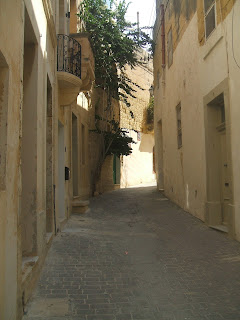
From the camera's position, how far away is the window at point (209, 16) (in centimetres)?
748

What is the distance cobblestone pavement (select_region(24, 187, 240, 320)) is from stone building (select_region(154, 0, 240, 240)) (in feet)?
2.93

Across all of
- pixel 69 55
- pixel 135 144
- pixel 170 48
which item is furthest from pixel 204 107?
pixel 135 144

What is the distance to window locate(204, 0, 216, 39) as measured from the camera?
7.48m

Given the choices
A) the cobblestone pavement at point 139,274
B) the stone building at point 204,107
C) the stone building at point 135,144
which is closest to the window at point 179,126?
the stone building at point 204,107

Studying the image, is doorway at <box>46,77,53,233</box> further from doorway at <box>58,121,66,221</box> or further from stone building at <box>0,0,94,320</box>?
doorway at <box>58,121,66,221</box>

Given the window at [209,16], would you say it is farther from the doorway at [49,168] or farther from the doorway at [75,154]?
the doorway at [75,154]

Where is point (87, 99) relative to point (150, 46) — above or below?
below

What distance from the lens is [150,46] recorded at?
15938 millimetres

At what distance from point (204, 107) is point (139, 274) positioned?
4.84 meters

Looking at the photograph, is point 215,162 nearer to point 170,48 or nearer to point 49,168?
point 49,168

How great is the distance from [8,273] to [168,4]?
1192 cm

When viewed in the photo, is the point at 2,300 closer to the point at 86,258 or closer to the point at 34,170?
the point at 34,170

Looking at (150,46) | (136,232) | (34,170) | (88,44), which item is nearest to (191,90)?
(88,44)

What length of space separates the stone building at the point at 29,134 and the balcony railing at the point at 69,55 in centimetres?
2
